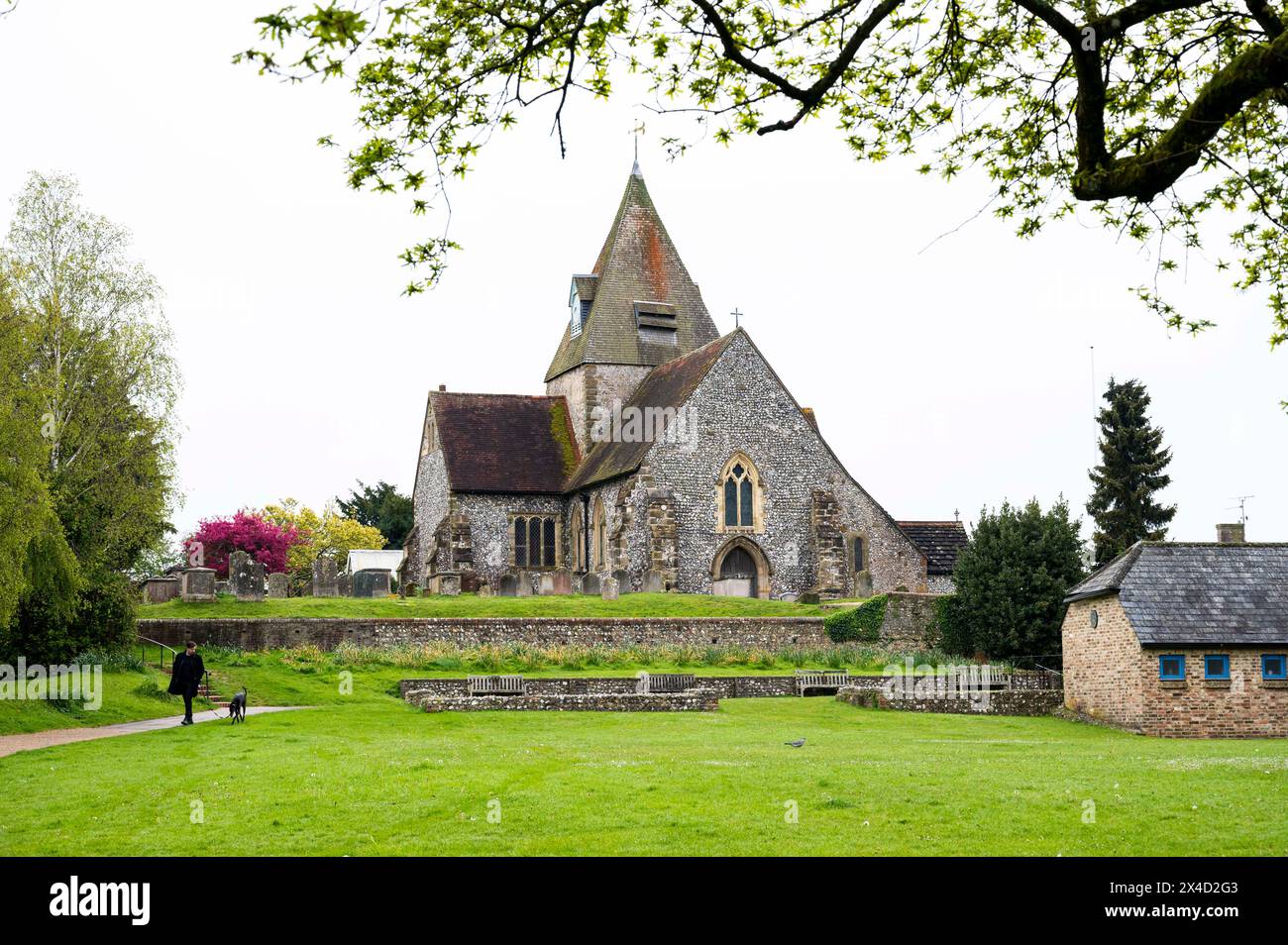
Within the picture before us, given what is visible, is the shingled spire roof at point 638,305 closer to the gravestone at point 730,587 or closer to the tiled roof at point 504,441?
the tiled roof at point 504,441

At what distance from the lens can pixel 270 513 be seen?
90.8m

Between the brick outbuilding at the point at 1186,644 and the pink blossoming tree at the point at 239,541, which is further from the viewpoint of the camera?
the pink blossoming tree at the point at 239,541

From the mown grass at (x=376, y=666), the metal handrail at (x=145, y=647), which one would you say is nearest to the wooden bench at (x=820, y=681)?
the mown grass at (x=376, y=666)

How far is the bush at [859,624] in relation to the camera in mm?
41906

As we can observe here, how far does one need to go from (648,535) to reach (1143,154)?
3851cm

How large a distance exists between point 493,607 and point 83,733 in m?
19.2

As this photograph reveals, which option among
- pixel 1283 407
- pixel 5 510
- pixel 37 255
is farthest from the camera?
pixel 37 255

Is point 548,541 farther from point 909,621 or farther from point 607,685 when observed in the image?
point 607,685

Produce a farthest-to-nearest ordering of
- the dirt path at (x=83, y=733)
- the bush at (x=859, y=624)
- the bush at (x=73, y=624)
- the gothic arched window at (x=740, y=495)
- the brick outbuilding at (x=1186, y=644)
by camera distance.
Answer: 1. the gothic arched window at (x=740, y=495)
2. the bush at (x=859, y=624)
3. the bush at (x=73, y=624)
4. the brick outbuilding at (x=1186, y=644)
5. the dirt path at (x=83, y=733)

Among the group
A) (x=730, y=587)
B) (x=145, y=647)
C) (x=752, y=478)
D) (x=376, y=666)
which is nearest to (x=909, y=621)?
(x=730, y=587)

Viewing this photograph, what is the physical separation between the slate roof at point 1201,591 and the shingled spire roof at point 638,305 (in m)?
29.0

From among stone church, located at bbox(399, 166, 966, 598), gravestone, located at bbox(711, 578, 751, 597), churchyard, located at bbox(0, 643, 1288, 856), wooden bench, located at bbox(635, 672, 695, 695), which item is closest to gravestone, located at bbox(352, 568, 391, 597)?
stone church, located at bbox(399, 166, 966, 598)
